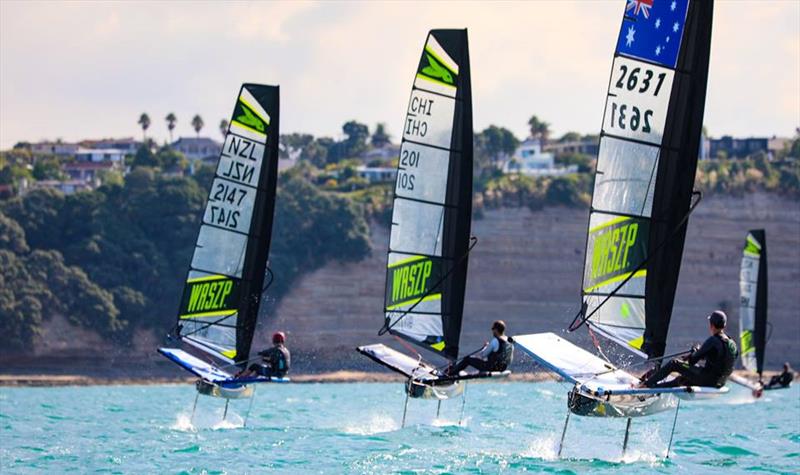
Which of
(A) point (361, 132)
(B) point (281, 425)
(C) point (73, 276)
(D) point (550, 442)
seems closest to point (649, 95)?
(D) point (550, 442)

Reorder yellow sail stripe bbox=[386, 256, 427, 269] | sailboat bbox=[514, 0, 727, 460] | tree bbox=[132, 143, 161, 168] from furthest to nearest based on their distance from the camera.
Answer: tree bbox=[132, 143, 161, 168] < yellow sail stripe bbox=[386, 256, 427, 269] < sailboat bbox=[514, 0, 727, 460]

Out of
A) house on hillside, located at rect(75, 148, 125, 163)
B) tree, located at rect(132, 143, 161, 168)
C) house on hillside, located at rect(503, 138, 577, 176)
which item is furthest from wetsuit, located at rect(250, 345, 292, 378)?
house on hillside, located at rect(75, 148, 125, 163)

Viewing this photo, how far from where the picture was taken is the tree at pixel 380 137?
137m

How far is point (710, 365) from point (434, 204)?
882 cm

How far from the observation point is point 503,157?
11281cm

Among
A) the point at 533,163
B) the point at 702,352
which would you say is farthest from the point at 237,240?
the point at 533,163

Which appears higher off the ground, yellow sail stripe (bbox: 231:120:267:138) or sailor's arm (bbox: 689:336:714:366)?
yellow sail stripe (bbox: 231:120:267:138)

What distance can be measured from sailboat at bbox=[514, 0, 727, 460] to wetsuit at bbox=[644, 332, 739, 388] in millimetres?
818

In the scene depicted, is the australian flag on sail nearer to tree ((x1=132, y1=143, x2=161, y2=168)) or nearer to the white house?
tree ((x1=132, y1=143, x2=161, y2=168))

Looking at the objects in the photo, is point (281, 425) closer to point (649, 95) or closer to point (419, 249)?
point (419, 249)

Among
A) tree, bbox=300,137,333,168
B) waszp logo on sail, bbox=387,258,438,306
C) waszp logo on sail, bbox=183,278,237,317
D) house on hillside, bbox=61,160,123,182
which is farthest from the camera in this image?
tree, bbox=300,137,333,168

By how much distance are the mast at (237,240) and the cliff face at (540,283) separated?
44.0 meters

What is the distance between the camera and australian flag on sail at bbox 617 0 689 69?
18.1 m

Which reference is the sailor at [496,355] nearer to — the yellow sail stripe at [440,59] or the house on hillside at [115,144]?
the yellow sail stripe at [440,59]
